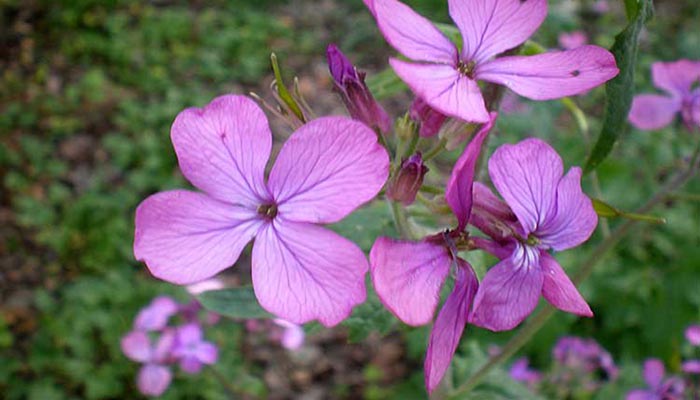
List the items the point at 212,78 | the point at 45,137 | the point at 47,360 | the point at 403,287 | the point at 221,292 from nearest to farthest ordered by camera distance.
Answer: the point at 403,287
the point at 221,292
the point at 47,360
the point at 45,137
the point at 212,78

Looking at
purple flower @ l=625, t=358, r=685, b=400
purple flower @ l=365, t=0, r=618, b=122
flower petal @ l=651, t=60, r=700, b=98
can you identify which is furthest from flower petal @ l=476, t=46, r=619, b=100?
purple flower @ l=625, t=358, r=685, b=400

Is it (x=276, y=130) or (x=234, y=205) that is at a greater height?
(x=234, y=205)

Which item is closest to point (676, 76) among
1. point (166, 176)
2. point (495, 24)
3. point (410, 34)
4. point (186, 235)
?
point (495, 24)

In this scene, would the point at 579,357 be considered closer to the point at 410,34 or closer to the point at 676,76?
the point at 676,76

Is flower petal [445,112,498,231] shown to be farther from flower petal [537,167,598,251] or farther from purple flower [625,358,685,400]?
purple flower [625,358,685,400]

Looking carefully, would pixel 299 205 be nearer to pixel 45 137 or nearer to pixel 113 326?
pixel 113 326

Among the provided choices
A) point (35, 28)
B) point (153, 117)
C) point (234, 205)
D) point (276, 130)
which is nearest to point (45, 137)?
point (153, 117)
